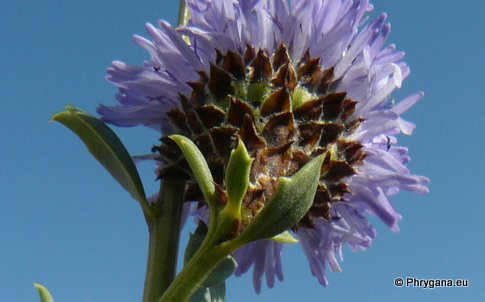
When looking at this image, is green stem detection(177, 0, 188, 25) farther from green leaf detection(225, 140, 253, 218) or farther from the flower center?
green leaf detection(225, 140, 253, 218)

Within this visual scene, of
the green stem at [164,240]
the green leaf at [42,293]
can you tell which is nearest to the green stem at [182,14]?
the green stem at [164,240]

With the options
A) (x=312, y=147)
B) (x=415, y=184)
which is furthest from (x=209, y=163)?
(x=415, y=184)

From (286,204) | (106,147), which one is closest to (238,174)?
(286,204)

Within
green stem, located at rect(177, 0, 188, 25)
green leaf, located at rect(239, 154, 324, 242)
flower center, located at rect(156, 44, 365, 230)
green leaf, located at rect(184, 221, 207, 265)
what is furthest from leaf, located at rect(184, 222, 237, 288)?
green stem, located at rect(177, 0, 188, 25)

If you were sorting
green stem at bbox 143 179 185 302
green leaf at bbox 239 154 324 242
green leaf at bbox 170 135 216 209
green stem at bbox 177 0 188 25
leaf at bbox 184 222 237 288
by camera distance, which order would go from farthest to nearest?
green stem at bbox 177 0 188 25 → leaf at bbox 184 222 237 288 → green stem at bbox 143 179 185 302 → green leaf at bbox 170 135 216 209 → green leaf at bbox 239 154 324 242

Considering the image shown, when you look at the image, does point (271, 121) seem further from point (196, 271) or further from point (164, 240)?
point (196, 271)

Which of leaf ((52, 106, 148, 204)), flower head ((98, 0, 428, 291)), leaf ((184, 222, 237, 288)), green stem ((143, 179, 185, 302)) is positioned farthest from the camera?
flower head ((98, 0, 428, 291))

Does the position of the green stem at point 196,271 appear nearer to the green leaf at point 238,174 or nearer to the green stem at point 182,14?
the green leaf at point 238,174
